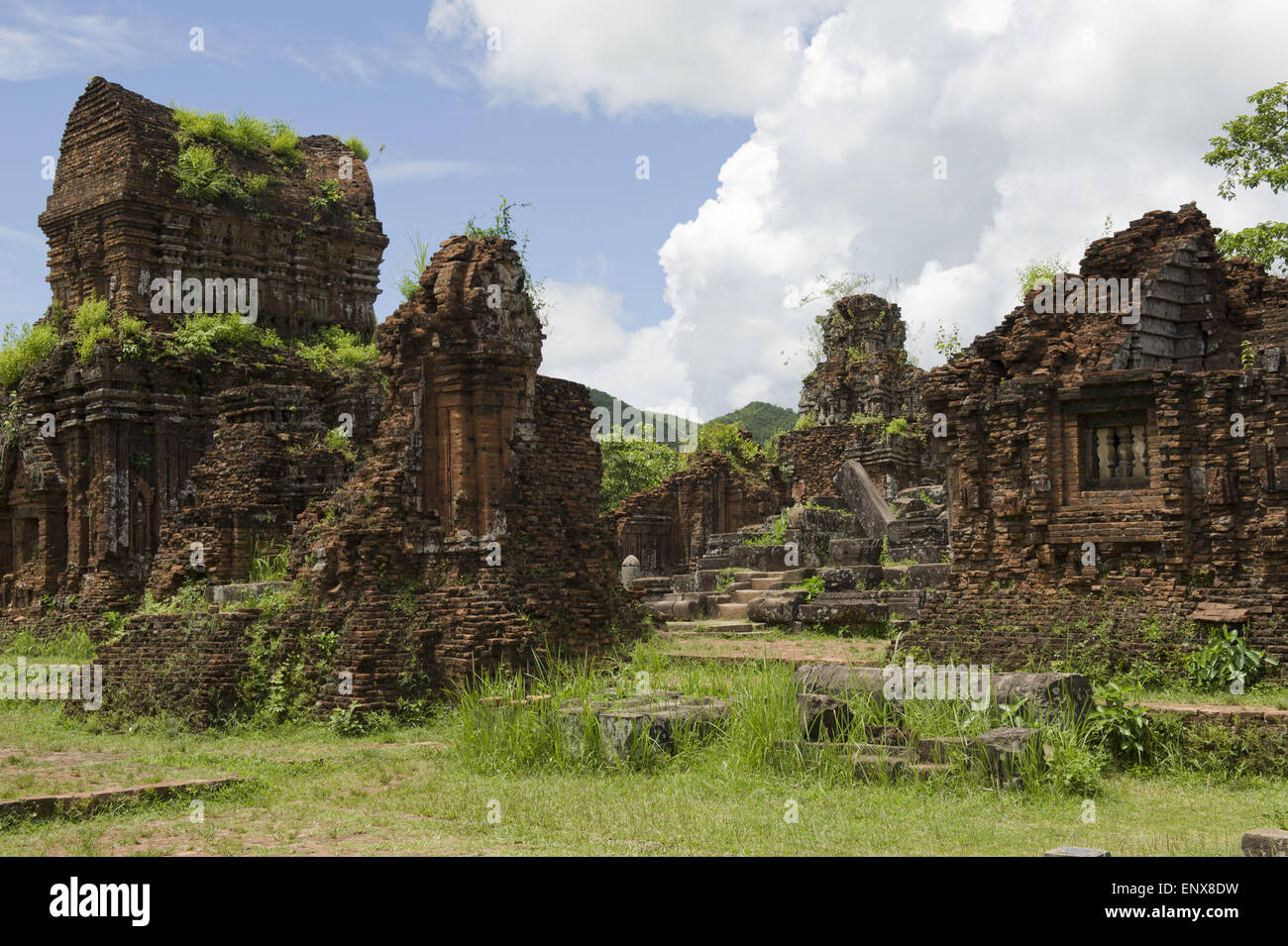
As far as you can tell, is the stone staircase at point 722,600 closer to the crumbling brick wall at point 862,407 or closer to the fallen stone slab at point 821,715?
the crumbling brick wall at point 862,407

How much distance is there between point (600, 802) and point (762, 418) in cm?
7779

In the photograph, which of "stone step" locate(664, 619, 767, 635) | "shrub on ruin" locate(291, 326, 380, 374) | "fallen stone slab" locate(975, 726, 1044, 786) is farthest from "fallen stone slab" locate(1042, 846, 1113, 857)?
"shrub on ruin" locate(291, 326, 380, 374)

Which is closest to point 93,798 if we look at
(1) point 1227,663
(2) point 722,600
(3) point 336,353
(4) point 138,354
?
(1) point 1227,663

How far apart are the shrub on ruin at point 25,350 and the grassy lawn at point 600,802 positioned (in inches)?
604

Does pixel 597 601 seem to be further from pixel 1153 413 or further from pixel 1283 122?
pixel 1283 122

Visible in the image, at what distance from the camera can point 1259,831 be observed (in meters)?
7.44

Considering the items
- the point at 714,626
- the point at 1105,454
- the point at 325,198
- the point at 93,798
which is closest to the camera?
the point at 93,798

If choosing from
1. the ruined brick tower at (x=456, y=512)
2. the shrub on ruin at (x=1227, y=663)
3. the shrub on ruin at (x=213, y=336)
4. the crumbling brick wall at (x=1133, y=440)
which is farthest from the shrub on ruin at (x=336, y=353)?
the shrub on ruin at (x=1227, y=663)

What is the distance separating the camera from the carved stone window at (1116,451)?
49.3ft

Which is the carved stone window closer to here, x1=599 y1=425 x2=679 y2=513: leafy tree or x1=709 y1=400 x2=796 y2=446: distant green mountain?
x1=599 y1=425 x2=679 y2=513: leafy tree

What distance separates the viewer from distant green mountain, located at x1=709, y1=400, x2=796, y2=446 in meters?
83.5

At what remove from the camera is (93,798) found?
9641 millimetres

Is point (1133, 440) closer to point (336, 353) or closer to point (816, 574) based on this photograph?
point (816, 574)

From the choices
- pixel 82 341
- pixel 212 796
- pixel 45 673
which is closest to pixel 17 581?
pixel 82 341
